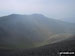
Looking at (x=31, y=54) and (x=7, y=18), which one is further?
(x=7, y=18)

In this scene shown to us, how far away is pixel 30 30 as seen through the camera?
72.1 feet

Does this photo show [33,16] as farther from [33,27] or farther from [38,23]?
[33,27]

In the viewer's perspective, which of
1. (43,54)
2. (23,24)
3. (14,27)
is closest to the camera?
(43,54)

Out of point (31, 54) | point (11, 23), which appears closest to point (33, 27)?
point (11, 23)

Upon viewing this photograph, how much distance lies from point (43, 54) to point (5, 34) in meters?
10.5

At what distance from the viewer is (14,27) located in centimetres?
2161

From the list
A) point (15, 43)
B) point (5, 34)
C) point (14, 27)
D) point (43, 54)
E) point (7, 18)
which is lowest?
point (43, 54)

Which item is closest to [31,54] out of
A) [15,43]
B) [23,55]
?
[23,55]

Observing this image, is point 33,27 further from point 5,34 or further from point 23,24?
point 5,34

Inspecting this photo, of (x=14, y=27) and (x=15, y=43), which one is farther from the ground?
(x=14, y=27)

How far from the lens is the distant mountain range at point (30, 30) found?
1869cm

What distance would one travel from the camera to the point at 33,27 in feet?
75.3

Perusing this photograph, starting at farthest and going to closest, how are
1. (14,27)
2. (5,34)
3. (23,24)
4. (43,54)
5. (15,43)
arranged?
(23,24)
(14,27)
(5,34)
(15,43)
(43,54)

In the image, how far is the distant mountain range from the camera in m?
18.7
